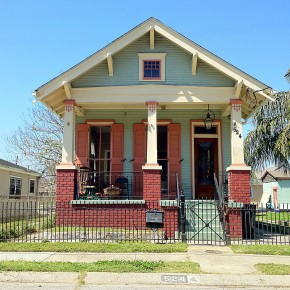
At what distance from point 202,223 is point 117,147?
481 cm

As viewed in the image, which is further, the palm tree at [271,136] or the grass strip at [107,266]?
the palm tree at [271,136]

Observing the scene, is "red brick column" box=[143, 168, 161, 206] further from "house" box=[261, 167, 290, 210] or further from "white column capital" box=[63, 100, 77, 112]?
"house" box=[261, 167, 290, 210]

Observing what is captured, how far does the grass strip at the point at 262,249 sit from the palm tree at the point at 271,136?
478 inches

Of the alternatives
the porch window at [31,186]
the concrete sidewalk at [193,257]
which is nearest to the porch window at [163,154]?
the concrete sidewalk at [193,257]

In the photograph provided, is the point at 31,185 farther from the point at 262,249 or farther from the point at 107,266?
the point at 107,266

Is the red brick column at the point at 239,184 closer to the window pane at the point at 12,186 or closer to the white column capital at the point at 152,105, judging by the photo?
the white column capital at the point at 152,105

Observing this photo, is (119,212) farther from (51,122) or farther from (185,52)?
(51,122)

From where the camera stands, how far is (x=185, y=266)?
7777mm

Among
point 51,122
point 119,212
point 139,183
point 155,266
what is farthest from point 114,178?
point 51,122

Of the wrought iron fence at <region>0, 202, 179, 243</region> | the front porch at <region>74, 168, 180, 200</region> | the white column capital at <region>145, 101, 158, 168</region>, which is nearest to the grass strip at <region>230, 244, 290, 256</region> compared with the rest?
the wrought iron fence at <region>0, 202, 179, 243</region>

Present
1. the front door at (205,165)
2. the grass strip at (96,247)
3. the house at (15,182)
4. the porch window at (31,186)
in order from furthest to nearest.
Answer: the porch window at (31,186) → the house at (15,182) → the front door at (205,165) → the grass strip at (96,247)

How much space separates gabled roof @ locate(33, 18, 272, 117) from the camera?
12812 millimetres

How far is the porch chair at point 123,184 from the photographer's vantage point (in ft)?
47.0

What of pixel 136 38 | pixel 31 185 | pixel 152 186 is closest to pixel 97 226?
pixel 152 186
